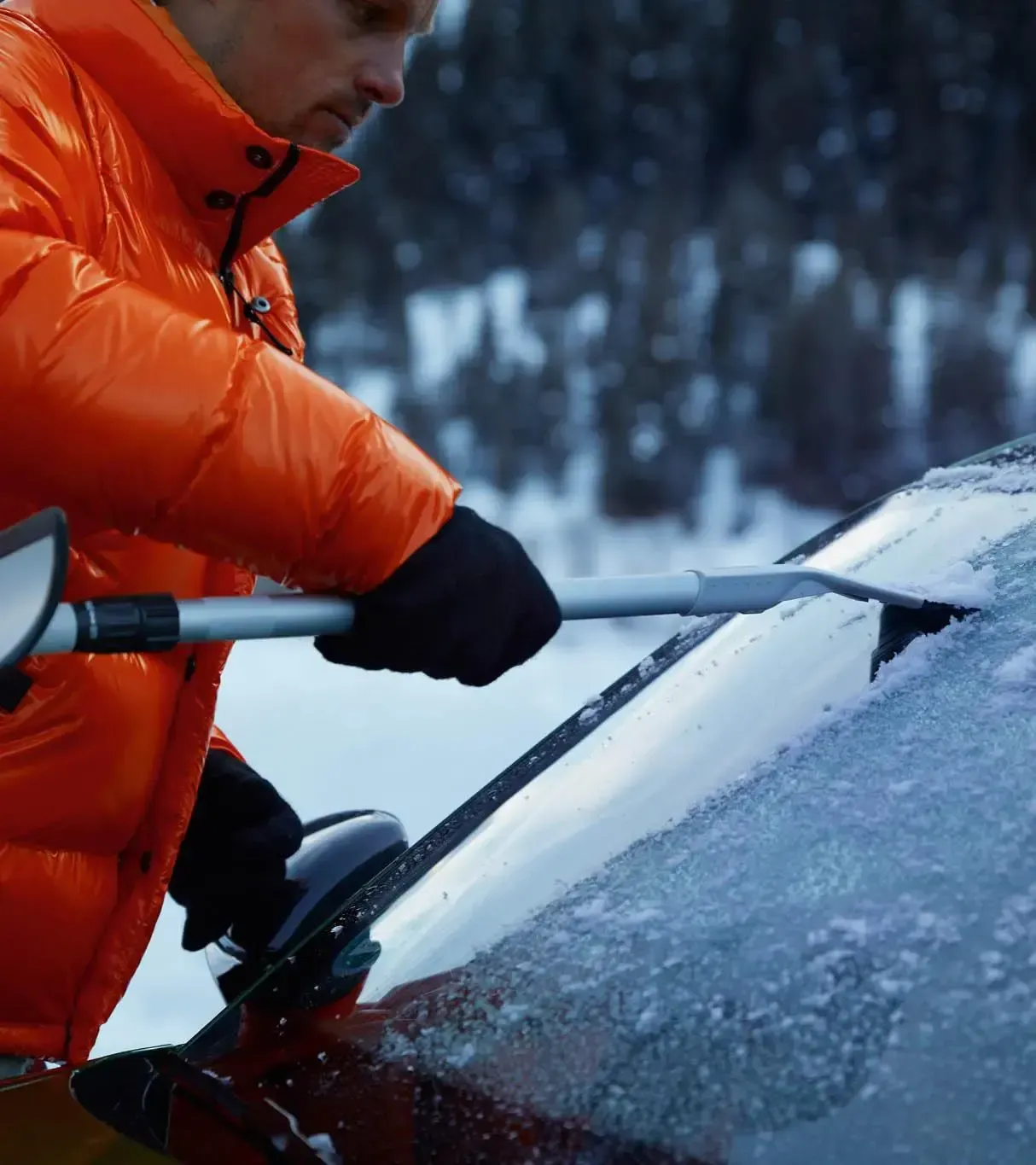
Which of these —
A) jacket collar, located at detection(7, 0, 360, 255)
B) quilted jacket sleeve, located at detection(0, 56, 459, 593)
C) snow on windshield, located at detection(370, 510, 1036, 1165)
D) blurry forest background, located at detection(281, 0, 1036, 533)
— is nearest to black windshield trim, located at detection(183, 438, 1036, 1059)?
snow on windshield, located at detection(370, 510, 1036, 1165)

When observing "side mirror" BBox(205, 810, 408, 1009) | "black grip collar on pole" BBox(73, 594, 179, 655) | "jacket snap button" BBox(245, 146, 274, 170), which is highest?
"jacket snap button" BBox(245, 146, 274, 170)

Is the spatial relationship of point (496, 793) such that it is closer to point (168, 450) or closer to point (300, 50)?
point (168, 450)

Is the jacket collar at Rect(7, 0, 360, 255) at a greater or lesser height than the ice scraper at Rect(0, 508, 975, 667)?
greater

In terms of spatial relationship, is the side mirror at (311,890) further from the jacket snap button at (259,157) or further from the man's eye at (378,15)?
the man's eye at (378,15)

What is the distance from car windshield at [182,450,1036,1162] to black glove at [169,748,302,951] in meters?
0.38

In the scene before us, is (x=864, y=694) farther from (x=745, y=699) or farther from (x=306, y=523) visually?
(x=306, y=523)

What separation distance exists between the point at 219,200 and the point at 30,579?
651 millimetres

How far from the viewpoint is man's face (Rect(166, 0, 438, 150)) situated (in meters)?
1.27

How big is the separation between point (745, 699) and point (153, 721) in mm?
572

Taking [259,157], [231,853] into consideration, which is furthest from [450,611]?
[231,853]

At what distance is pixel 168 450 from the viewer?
99cm

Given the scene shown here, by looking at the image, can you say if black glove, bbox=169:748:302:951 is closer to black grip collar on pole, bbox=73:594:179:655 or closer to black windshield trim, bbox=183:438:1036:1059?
black windshield trim, bbox=183:438:1036:1059

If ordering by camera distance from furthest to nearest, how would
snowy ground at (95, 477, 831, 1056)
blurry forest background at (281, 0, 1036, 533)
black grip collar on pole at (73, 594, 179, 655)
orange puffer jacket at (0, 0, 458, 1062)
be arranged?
blurry forest background at (281, 0, 1036, 533) → snowy ground at (95, 477, 831, 1056) → orange puffer jacket at (0, 0, 458, 1062) → black grip collar on pole at (73, 594, 179, 655)

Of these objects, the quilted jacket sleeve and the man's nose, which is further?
the man's nose
